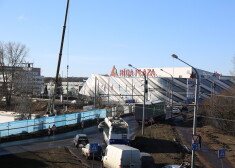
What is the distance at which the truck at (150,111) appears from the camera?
4690cm

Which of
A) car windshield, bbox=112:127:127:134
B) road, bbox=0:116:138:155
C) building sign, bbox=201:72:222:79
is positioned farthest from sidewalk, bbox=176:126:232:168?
building sign, bbox=201:72:222:79

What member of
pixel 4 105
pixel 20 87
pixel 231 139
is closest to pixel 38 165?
pixel 231 139

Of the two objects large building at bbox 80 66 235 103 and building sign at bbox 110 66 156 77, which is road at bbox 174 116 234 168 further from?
building sign at bbox 110 66 156 77

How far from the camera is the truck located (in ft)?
154

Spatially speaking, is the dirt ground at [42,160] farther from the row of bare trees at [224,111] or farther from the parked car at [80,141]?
the row of bare trees at [224,111]

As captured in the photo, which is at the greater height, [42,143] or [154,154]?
[42,143]

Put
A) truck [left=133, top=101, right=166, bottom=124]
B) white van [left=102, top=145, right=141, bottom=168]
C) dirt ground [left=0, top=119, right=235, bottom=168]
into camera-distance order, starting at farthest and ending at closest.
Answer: truck [left=133, top=101, right=166, bottom=124] < dirt ground [left=0, top=119, right=235, bottom=168] < white van [left=102, top=145, right=141, bottom=168]

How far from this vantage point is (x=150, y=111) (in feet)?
158

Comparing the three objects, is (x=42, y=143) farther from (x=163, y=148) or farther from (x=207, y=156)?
(x=207, y=156)

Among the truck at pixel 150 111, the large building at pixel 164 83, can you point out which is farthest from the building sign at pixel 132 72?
the truck at pixel 150 111

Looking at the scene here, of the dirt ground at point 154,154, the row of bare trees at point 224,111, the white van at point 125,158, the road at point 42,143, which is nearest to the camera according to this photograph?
the white van at point 125,158

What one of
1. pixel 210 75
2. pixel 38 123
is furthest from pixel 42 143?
pixel 210 75

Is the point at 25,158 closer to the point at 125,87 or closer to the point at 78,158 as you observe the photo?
the point at 78,158

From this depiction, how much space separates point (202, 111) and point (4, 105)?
50.1m
